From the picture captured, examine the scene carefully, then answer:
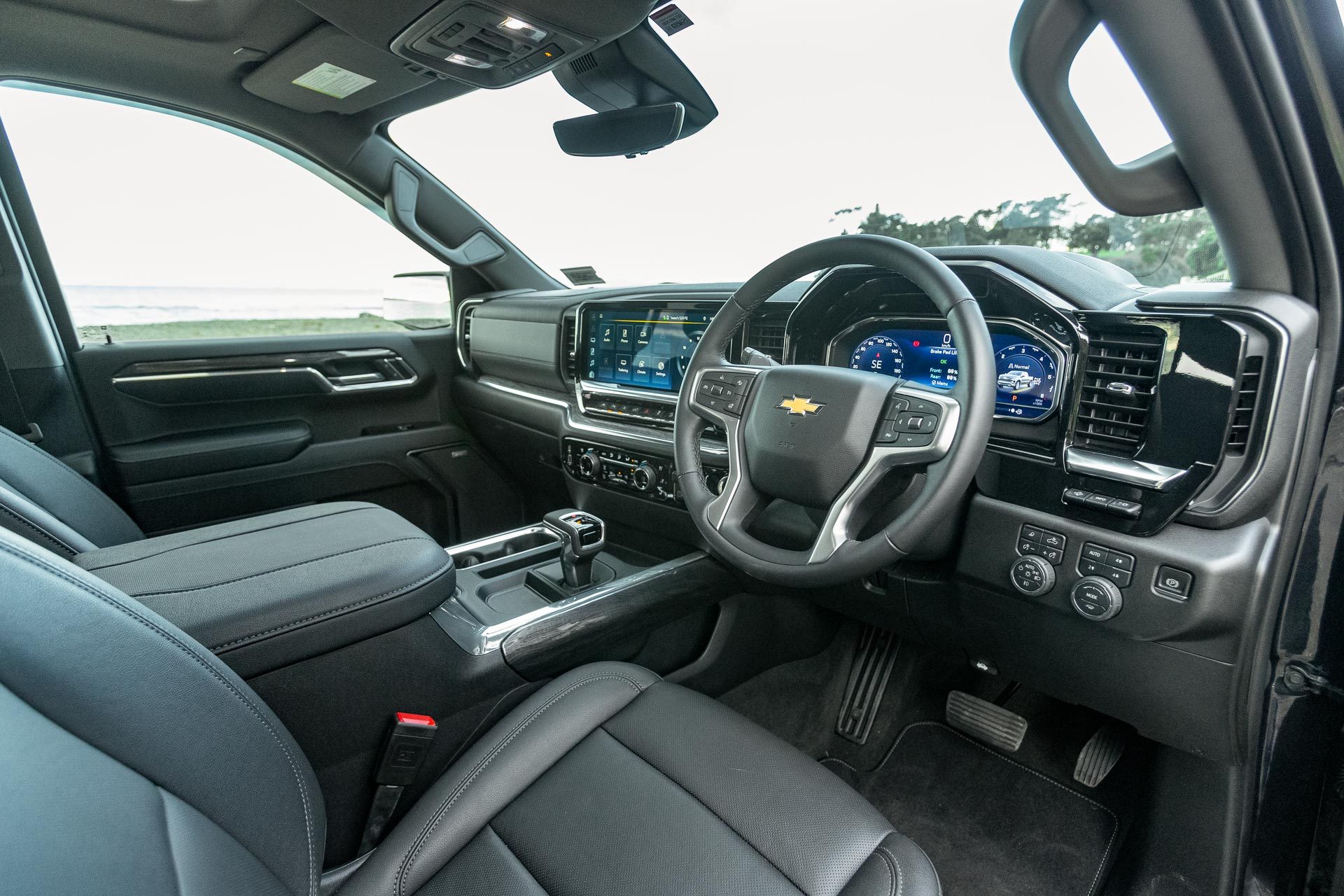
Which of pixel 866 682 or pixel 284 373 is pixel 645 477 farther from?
pixel 284 373

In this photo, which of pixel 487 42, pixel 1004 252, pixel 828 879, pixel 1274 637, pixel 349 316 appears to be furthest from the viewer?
pixel 349 316

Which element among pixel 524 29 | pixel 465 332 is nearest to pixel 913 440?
pixel 524 29

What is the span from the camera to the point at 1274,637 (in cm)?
104

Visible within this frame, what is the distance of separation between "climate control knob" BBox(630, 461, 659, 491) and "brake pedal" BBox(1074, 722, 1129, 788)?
1.11m

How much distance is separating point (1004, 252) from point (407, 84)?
175cm

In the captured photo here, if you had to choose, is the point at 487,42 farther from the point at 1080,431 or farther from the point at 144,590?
the point at 1080,431

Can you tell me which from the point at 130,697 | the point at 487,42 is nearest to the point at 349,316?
the point at 487,42

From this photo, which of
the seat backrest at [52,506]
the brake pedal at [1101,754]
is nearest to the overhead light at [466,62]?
the seat backrest at [52,506]

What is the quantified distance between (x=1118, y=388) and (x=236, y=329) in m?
2.44

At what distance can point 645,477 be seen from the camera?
1853 mm

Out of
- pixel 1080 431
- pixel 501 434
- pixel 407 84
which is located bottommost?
pixel 501 434

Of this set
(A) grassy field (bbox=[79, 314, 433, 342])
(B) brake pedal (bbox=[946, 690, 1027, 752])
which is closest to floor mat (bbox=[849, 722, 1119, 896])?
(B) brake pedal (bbox=[946, 690, 1027, 752])

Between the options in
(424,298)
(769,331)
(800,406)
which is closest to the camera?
(800,406)

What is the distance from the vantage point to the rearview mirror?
6.60ft
